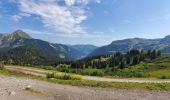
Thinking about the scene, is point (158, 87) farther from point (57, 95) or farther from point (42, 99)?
point (42, 99)

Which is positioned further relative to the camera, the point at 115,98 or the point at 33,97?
the point at 115,98

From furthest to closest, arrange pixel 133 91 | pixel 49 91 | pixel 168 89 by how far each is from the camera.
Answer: pixel 168 89 < pixel 133 91 < pixel 49 91

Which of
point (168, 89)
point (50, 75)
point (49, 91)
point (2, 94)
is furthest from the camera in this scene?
point (50, 75)

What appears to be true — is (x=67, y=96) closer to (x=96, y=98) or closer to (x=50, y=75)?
(x=96, y=98)

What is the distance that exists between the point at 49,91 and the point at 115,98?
6.82 meters

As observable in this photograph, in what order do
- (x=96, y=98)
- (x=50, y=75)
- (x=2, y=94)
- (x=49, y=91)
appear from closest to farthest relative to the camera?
(x=2, y=94), (x=96, y=98), (x=49, y=91), (x=50, y=75)

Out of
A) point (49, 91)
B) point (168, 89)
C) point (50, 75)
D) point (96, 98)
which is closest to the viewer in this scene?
point (96, 98)

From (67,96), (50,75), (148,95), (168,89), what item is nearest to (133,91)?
(148,95)

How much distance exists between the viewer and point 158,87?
34.9 m

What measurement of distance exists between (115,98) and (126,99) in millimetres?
1056

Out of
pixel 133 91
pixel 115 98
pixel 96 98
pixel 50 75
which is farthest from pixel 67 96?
pixel 50 75

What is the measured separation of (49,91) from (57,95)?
2.32 meters

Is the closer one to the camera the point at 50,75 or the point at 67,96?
the point at 67,96

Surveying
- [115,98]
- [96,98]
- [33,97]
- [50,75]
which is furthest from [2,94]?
[50,75]
